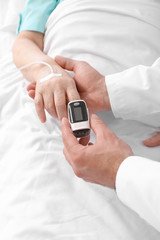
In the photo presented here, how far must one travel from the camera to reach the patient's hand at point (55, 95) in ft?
2.91

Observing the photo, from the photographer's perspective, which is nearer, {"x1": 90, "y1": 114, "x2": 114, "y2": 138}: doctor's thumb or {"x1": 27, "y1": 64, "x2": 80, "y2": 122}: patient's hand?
{"x1": 90, "y1": 114, "x2": 114, "y2": 138}: doctor's thumb

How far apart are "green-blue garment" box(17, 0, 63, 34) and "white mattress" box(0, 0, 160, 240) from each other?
0.05m

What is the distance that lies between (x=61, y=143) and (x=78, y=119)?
0.46 ft

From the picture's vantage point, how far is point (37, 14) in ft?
4.27

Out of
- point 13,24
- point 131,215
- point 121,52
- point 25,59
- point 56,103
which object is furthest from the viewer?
point 13,24

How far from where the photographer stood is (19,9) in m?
1.68

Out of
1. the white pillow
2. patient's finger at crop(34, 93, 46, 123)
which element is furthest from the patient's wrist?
the white pillow

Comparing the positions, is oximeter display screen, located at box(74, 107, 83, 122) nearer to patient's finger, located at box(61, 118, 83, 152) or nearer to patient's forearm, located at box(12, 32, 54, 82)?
patient's finger, located at box(61, 118, 83, 152)

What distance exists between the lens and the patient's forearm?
1.06 metres

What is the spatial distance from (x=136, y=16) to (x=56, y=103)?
515 mm

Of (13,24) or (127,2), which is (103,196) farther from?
(13,24)

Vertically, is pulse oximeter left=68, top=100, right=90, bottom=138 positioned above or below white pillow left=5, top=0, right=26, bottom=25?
above

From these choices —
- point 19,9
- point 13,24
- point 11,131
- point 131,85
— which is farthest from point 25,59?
point 19,9

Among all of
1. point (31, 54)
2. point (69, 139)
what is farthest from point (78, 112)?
point (31, 54)
